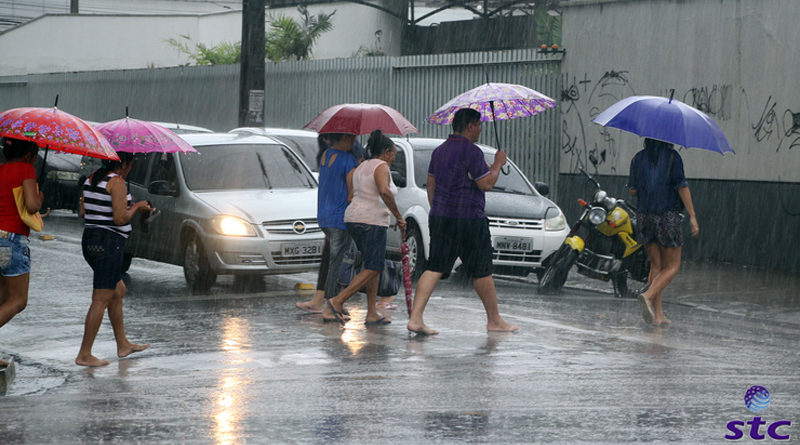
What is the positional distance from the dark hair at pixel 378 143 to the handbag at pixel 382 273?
102 centimetres

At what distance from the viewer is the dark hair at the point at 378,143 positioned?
9.85 meters

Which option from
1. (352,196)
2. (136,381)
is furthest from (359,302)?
(136,381)

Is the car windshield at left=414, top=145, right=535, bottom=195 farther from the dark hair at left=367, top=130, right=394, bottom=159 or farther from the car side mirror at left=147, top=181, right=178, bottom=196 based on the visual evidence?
the dark hair at left=367, top=130, right=394, bottom=159

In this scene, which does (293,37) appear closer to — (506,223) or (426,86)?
(426,86)

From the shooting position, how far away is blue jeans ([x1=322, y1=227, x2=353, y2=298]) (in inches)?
407

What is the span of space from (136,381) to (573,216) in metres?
12.0

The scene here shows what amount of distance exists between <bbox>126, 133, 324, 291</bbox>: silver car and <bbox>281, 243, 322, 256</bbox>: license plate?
11mm

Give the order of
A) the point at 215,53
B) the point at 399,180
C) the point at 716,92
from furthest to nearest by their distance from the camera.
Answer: the point at 215,53, the point at 716,92, the point at 399,180

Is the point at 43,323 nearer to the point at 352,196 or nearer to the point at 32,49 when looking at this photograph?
the point at 352,196

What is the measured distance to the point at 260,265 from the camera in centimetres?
1225

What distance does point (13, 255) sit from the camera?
7.65 m

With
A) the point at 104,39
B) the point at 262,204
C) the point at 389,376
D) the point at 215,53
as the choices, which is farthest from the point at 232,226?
the point at 104,39

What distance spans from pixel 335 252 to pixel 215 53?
3050 cm

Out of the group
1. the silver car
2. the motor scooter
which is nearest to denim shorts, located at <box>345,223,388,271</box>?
the silver car
